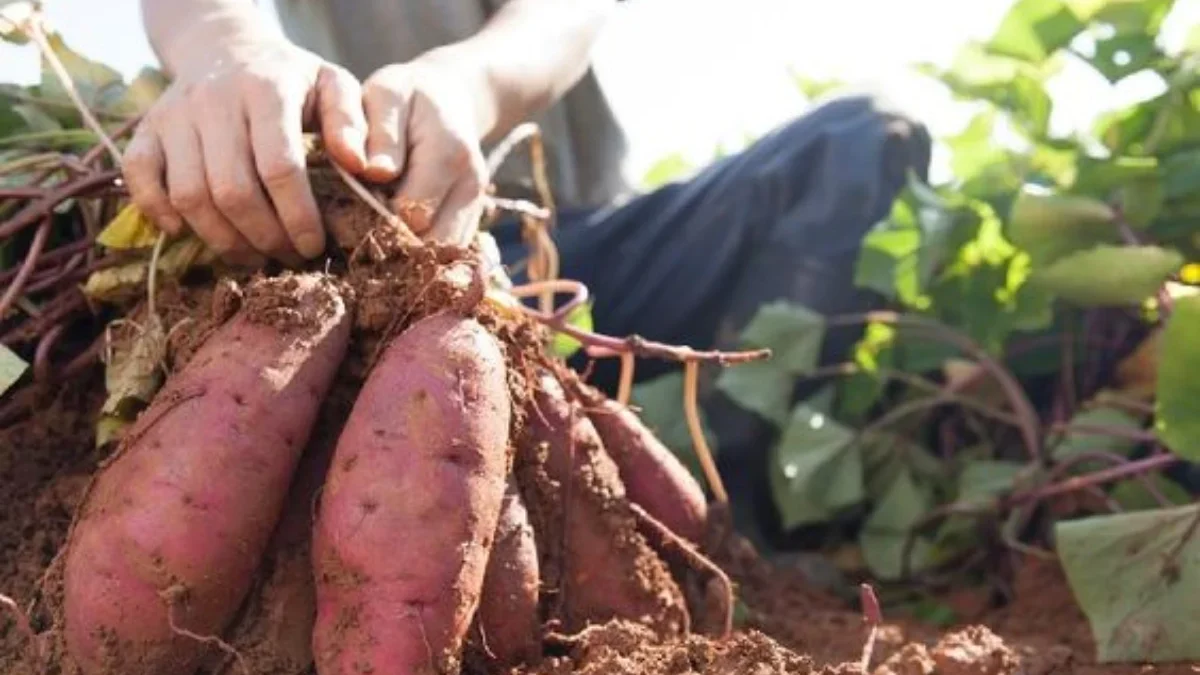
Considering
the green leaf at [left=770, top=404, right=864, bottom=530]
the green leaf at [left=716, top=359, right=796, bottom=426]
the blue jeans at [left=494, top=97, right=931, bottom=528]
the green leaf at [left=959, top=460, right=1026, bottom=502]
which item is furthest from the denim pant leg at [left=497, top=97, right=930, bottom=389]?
the green leaf at [left=959, top=460, right=1026, bottom=502]

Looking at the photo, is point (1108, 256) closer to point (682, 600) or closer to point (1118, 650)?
point (1118, 650)

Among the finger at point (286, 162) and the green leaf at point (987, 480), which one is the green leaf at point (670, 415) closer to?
the green leaf at point (987, 480)

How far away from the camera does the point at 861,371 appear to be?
2098 mm

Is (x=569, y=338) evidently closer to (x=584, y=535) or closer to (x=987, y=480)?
(x=584, y=535)

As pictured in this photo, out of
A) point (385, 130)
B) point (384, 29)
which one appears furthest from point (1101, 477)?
point (384, 29)

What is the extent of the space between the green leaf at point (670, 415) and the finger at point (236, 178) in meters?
0.93

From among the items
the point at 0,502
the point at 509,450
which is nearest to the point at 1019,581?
the point at 509,450

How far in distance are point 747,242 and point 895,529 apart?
534 mm

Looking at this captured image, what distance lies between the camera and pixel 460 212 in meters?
1.14

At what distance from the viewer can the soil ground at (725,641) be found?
3.11 feet

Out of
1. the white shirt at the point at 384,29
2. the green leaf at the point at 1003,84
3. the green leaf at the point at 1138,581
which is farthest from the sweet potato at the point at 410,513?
the green leaf at the point at 1003,84

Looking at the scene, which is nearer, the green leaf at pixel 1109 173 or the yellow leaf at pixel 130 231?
the yellow leaf at pixel 130 231

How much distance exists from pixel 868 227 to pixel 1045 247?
39 cm

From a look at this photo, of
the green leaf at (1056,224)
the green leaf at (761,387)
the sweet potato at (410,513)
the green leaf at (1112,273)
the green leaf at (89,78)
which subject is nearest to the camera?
the sweet potato at (410,513)
